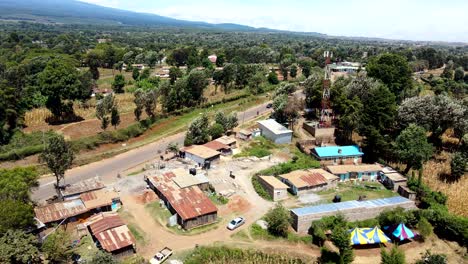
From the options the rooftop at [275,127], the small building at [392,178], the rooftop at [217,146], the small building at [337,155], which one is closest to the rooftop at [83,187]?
the rooftop at [217,146]

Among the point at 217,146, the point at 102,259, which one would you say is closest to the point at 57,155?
the point at 102,259

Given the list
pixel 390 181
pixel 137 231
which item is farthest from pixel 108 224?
pixel 390 181

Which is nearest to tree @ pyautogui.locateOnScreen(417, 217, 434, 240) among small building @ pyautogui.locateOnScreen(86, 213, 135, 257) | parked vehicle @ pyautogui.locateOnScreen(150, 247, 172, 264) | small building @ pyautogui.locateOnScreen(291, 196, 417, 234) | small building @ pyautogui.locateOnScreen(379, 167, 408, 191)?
small building @ pyautogui.locateOnScreen(291, 196, 417, 234)

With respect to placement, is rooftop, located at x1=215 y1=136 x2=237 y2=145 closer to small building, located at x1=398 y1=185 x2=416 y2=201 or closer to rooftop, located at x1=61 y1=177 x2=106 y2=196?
rooftop, located at x1=61 y1=177 x2=106 y2=196

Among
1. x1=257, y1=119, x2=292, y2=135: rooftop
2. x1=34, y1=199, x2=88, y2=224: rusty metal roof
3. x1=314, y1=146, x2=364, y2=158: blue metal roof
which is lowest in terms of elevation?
x1=34, y1=199, x2=88, y2=224: rusty metal roof

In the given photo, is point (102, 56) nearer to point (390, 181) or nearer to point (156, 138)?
point (156, 138)

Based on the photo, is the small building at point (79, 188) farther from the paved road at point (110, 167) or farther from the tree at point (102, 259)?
the tree at point (102, 259)

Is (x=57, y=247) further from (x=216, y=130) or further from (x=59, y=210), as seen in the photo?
(x=216, y=130)
